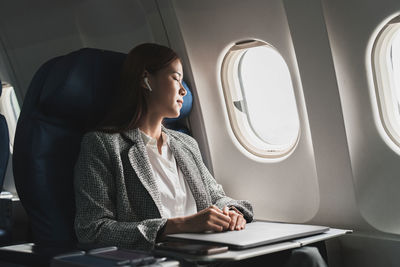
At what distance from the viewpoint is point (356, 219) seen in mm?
2711

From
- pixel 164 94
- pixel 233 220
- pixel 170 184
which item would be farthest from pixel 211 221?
pixel 164 94

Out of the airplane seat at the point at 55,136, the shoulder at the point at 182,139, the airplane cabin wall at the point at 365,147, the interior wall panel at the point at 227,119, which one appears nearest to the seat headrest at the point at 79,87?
the airplane seat at the point at 55,136

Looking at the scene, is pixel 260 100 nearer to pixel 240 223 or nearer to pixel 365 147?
pixel 365 147

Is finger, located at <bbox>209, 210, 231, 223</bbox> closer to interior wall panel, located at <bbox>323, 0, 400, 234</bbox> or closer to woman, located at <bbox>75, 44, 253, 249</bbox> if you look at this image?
woman, located at <bbox>75, 44, 253, 249</bbox>

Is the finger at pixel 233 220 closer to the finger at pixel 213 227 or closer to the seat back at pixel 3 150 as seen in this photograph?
the finger at pixel 213 227

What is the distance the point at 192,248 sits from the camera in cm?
197

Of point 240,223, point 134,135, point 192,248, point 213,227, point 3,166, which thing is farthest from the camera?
point 3,166

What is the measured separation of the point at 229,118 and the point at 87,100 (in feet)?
3.27

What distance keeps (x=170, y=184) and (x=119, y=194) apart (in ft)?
0.92

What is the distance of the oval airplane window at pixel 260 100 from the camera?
10.5ft

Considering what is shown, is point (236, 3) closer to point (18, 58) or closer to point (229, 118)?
point (229, 118)

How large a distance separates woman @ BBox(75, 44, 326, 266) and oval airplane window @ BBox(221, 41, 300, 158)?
1.62 ft

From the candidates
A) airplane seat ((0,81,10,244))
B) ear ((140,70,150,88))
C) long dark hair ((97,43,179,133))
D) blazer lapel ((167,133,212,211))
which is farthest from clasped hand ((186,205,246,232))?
airplane seat ((0,81,10,244))

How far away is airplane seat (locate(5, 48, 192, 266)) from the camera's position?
2490 mm
